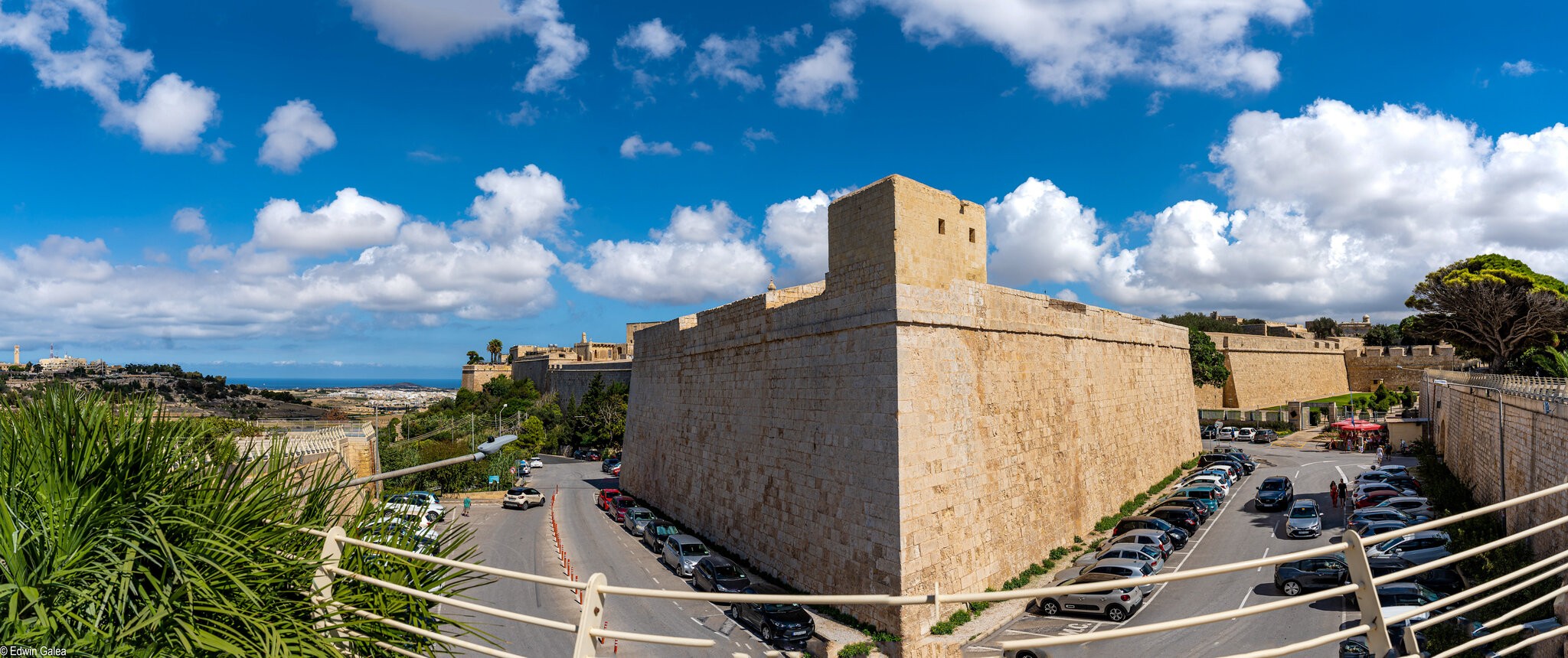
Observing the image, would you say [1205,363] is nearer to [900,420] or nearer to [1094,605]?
[1094,605]

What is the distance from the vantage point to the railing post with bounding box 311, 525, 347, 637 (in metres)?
3.69

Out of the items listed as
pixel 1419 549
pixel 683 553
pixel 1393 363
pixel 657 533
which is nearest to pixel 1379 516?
pixel 1419 549

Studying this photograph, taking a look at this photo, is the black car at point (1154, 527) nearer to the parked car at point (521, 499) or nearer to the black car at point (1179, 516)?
A: the black car at point (1179, 516)

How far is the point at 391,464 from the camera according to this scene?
3109 centimetres

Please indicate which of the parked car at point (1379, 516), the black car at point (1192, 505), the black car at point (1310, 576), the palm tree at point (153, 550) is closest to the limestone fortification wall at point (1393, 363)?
the black car at point (1192, 505)

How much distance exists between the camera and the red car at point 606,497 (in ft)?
91.5

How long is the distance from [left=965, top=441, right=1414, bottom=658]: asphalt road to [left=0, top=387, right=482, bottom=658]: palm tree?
828 centimetres

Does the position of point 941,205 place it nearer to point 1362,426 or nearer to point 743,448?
point 743,448

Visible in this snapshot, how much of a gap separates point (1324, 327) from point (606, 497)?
84552 millimetres

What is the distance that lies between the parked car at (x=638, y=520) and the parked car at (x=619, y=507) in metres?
1.05

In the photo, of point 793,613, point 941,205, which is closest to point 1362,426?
point 941,205

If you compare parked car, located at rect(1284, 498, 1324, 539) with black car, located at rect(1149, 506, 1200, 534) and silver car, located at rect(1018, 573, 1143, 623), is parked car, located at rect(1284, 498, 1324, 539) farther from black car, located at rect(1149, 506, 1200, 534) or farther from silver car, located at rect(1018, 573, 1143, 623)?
silver car, located at rect(1018, 573, 1143, 623)

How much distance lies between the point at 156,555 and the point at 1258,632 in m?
15.9

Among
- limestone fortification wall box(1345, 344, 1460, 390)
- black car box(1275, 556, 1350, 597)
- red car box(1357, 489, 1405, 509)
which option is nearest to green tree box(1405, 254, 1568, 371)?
limestone fortification wall box(1345, 344, 1460, 390)
